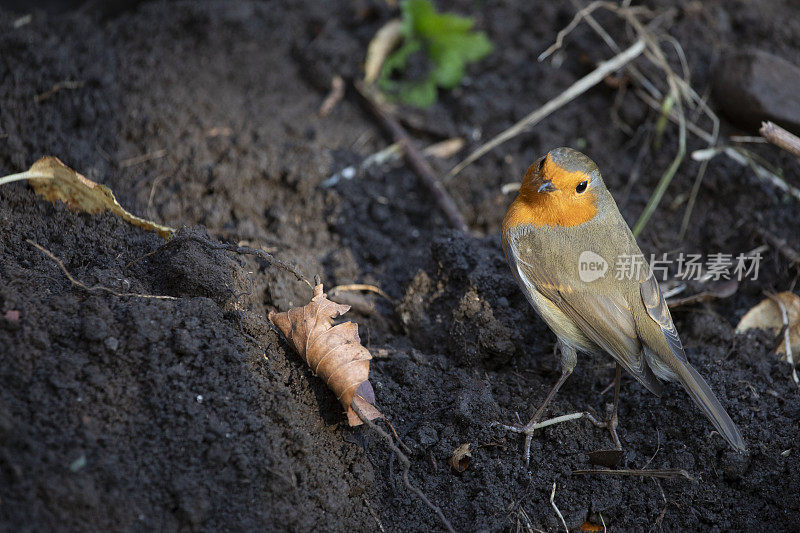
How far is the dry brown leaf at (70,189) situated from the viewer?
3084 millimetres

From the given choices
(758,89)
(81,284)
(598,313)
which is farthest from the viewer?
(758,89)

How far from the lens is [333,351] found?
2.73 metres

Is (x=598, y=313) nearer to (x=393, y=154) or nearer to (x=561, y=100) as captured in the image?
(x=561, y=100)

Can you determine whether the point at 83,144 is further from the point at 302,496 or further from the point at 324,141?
the point at 302,496

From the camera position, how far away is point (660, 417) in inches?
127

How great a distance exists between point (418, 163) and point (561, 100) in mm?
1119

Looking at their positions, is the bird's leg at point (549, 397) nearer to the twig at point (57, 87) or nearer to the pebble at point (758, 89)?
the pebble at point (758, 89)

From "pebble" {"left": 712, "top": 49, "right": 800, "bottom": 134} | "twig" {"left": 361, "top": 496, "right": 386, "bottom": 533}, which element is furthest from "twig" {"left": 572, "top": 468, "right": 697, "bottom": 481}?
"pebble" {"left": 712, "top": 49, "right": 800, "bottom": 134}

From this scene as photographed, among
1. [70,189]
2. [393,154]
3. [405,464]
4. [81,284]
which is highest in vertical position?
[70,189]

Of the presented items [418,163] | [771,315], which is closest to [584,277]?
[771,315]

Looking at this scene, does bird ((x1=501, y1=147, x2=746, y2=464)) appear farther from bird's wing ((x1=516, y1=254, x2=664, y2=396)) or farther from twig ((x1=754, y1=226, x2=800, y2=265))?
twig ((x1=754, y1=226, x2=800, y2=265))

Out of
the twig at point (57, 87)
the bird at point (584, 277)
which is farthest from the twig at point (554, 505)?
the twig at point (57, 87)

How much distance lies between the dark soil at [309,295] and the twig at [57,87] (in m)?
0.04

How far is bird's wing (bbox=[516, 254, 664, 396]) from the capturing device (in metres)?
3.14
